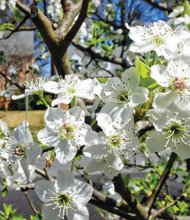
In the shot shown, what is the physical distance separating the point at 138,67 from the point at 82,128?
145 millimetres

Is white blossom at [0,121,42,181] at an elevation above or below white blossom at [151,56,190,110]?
below

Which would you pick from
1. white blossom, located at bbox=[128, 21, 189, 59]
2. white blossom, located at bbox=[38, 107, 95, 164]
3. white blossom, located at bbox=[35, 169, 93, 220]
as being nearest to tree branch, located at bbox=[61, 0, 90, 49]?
white blossom, located at bbox=[128, 21, 189, 59]

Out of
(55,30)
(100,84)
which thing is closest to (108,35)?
(55,30)

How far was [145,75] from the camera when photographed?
82 cm

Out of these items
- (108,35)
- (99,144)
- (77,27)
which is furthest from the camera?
(108,35)

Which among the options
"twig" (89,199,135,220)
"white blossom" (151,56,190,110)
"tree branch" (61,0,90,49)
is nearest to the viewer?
"white blossom" (151,56,190,110)

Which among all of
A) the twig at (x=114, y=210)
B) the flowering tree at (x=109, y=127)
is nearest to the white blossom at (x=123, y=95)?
the flowering tree at (x=109, y=127)

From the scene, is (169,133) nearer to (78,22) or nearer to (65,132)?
(65,132)

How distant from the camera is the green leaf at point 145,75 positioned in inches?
31.9

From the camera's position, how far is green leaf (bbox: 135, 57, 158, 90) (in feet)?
2.66

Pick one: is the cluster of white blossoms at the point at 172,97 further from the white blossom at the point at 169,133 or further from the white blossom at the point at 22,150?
the white blossom at the point at 22,150

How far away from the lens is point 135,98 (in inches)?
31.9

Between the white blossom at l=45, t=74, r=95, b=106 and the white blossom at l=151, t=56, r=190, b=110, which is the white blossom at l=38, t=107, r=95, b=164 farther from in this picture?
the white blossom at l=151, t=56, r=190, b=110

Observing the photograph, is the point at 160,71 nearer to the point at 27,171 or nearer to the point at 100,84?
the point at 100,84
